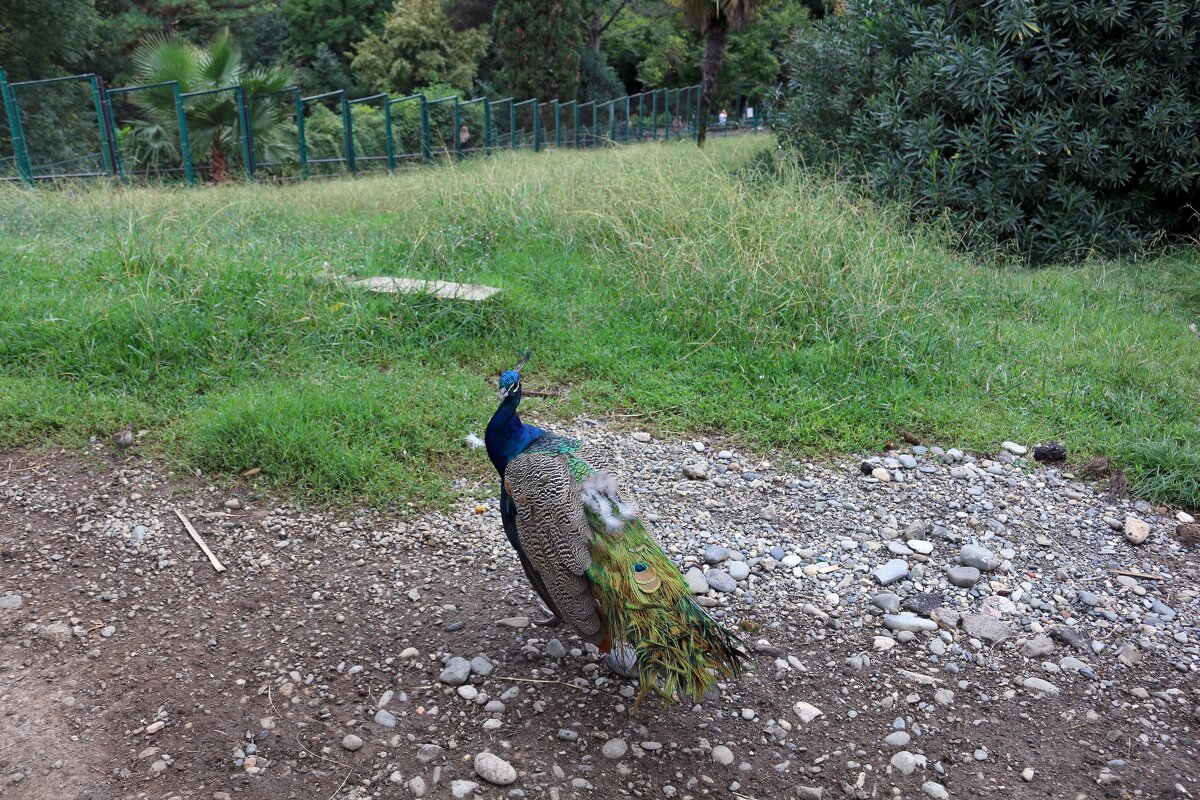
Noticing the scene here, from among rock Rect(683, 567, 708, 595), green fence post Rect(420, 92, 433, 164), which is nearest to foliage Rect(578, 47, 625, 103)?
green fence post Rect(420, 92, 433, 164)

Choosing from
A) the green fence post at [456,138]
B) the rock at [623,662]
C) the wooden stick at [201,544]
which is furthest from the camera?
the green fence post at [456,138]

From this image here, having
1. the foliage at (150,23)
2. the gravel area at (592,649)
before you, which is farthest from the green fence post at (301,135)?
the gravel area at (592,649)

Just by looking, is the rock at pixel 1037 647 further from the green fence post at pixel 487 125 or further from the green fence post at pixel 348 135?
the green fence post at pixel 487 125

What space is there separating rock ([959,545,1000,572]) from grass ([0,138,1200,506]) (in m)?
1.00

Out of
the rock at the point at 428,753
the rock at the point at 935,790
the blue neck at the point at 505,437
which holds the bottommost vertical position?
the rock at the point at 935,790

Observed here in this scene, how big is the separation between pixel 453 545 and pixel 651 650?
1411mm

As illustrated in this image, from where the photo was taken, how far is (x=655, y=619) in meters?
2.58

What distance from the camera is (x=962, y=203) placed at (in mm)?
8531

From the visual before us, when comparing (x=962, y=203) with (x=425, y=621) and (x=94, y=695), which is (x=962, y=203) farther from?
(x=94, y=695)

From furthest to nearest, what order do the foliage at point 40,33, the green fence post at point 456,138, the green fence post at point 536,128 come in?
the green fence post at point 536,128 → the foliage at point 40,33 → the green fence post at point 456,138

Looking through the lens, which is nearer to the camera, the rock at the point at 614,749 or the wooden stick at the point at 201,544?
the rock at the point at 614,749

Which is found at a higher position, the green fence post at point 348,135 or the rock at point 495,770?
the green fence post at point 348,135

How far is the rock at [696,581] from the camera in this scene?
11.2 feet

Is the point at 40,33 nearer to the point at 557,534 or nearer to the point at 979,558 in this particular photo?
the point at 557,534
